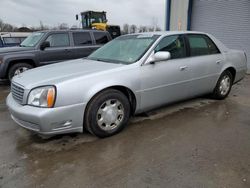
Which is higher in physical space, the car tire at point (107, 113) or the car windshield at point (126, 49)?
the car windshield at point (126, 49)

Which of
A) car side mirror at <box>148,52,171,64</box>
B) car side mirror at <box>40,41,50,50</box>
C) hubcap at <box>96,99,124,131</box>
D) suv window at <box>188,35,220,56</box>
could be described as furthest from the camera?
car side mirror at <box>40,41,50,50</box>

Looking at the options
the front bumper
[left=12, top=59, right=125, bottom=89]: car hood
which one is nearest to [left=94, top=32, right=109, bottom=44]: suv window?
[left=12, top=59, right=125, bottom=89]: car hood

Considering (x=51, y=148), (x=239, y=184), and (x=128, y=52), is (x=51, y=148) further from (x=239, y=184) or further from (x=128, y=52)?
(x=239, y=184)

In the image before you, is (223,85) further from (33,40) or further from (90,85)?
(33,40)

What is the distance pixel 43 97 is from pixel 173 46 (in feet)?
7.86

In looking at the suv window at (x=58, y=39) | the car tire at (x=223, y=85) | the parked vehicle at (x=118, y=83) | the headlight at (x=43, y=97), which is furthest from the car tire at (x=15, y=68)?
the car tire at (x=223, y=85)

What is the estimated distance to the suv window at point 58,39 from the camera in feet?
23.0

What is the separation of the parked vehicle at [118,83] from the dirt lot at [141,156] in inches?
11.9

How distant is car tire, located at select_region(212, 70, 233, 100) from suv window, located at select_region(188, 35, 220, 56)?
60 centimetres

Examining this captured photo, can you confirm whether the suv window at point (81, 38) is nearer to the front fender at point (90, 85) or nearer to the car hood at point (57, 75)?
the car hood at point (57, 75)

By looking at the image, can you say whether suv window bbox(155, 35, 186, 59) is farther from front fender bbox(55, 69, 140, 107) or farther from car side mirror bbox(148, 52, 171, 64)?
front fender bbox(55, 69, 140, 107)

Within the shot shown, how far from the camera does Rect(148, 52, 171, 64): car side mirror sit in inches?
131

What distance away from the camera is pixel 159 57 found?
3348 mm

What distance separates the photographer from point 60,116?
8.86ft
